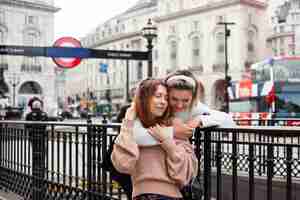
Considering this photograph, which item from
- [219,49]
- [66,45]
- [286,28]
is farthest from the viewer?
[286,28]

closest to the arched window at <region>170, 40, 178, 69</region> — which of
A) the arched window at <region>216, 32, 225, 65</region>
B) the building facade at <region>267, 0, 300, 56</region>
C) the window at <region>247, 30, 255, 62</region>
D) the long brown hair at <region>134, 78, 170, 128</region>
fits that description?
the arched window at <region>216, 32, 225, 65</region>

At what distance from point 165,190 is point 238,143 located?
766 mm

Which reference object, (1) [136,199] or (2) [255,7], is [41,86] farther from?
(1) [136,199]

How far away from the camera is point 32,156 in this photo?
6773 mm

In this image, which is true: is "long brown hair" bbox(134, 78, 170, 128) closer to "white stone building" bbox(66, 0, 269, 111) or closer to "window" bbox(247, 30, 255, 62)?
"white stone building" bbox(66, 0, 269, 111)

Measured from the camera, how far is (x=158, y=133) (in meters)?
3.24

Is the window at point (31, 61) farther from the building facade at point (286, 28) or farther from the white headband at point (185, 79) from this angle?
the white headband at point (185, 79)

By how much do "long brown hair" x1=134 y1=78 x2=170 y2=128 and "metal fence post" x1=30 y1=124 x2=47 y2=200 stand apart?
3.51 m

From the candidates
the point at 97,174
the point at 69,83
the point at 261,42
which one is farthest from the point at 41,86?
the point at 97,174

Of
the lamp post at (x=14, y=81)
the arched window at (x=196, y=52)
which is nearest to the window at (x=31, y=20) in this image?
the lamp post at (x=14, y=81)

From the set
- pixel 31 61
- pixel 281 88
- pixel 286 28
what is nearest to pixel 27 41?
pixel 31 61

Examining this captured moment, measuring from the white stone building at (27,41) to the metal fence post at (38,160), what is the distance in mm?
55980

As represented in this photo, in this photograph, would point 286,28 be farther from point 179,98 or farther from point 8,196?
point 179,98

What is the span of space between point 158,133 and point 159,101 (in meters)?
0.22
